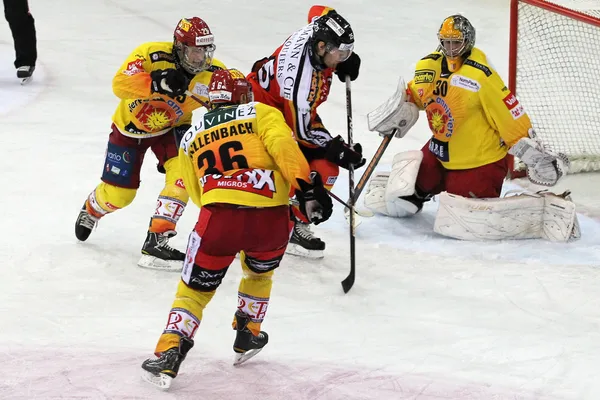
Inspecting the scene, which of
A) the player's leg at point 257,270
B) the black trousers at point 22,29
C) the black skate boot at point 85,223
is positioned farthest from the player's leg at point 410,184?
the black trousers at point 22,29

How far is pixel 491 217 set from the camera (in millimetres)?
4398

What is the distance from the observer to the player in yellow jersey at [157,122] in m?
3.96

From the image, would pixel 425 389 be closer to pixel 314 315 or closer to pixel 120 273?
pixel 314 315

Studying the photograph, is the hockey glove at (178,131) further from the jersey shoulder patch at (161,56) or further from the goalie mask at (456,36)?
the goalie mask at (456,36)

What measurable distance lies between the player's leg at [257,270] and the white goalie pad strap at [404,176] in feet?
4.97

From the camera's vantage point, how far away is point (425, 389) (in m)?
3.12

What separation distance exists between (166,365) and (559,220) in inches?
82.7

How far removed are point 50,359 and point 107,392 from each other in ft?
1.05

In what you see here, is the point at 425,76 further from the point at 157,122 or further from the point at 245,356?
the point at 245,356

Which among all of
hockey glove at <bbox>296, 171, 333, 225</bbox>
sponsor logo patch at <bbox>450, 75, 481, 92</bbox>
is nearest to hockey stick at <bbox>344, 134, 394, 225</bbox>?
sponsor logo patch at <bbox>450, 75, 481, 92</bbox>

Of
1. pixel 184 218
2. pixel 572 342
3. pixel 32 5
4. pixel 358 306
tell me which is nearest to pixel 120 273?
pixel 184 218

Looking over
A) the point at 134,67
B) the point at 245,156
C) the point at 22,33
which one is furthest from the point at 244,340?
the point at 22,33

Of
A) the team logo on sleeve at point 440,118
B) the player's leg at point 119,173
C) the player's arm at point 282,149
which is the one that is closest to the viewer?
the player's arm at point 282,149

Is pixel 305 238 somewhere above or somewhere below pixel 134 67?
below
